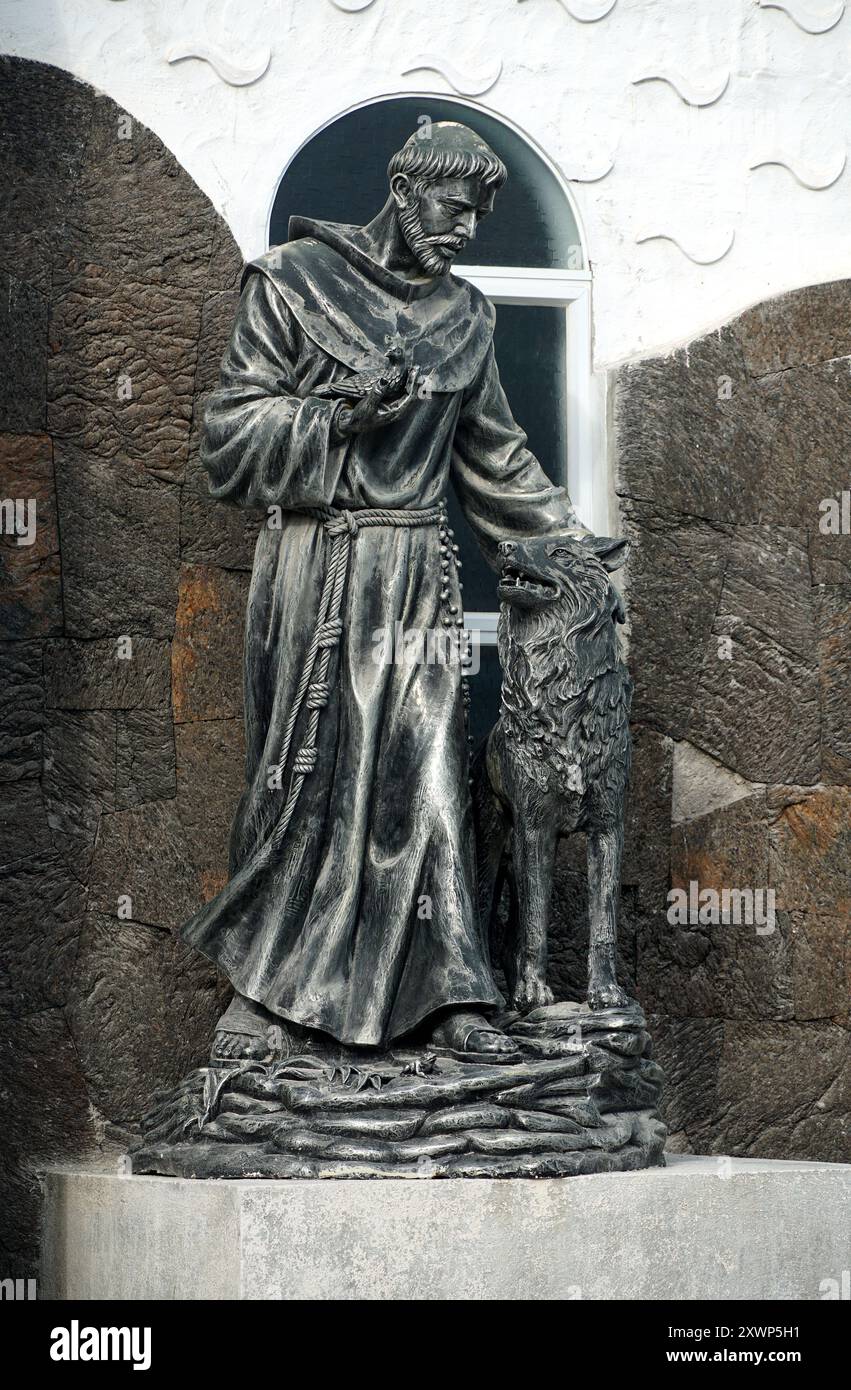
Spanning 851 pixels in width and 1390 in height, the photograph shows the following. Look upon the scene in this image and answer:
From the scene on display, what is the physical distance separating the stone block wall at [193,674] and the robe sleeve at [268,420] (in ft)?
2.81

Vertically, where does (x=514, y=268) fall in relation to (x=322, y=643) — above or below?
above

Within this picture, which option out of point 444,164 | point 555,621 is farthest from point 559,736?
point 444,164

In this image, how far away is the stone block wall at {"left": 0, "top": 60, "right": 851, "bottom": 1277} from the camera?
22.5 ft

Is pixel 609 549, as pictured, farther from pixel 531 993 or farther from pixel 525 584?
pixel 531 993

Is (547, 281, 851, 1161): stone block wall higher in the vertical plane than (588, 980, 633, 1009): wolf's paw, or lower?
Answer: higher

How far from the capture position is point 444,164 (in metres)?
6.20

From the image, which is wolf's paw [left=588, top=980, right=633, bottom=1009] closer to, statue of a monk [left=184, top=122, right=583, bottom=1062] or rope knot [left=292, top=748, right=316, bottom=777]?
statue of a monk [left=184, top=122, right=583, bottom=1062]

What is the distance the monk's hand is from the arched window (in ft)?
A: 4.56

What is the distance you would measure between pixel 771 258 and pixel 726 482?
752 millimetres

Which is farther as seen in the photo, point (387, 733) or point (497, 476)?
point (497, 476)

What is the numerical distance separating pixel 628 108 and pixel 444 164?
1.54 m

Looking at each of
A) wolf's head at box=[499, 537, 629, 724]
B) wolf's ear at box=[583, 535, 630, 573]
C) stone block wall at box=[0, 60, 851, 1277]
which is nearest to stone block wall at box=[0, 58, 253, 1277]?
stone block wall at box=[0, 60, 851, 1277]

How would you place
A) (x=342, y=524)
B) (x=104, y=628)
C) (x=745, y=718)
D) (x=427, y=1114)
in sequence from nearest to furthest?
1. (x=427, y=1114)
2. (x=342, y=524)
3. (x=104, y=628)
4. (x=745, y=718)

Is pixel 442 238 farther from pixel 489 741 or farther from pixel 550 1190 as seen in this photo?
Answer: pixel 550 1190
